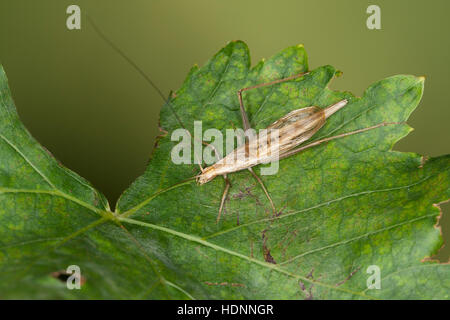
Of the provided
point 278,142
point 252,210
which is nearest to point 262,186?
point 252,210

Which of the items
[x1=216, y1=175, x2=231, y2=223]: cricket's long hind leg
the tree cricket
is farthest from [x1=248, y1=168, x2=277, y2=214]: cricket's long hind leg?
[x1=216, y1=175, x2=231, y2=223]: cricket's long hind leg

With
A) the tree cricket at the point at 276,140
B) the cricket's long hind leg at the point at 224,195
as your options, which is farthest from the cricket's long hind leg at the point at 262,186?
the cricket's long hind leg at the point at 224,195

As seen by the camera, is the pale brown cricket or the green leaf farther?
the pale brown cricket

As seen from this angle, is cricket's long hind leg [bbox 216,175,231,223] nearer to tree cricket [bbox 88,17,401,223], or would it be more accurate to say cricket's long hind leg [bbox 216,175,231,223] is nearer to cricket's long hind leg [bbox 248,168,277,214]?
tree cricket [bbox 88,17,401,223]

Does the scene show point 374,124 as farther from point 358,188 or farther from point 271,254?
point 271,254
